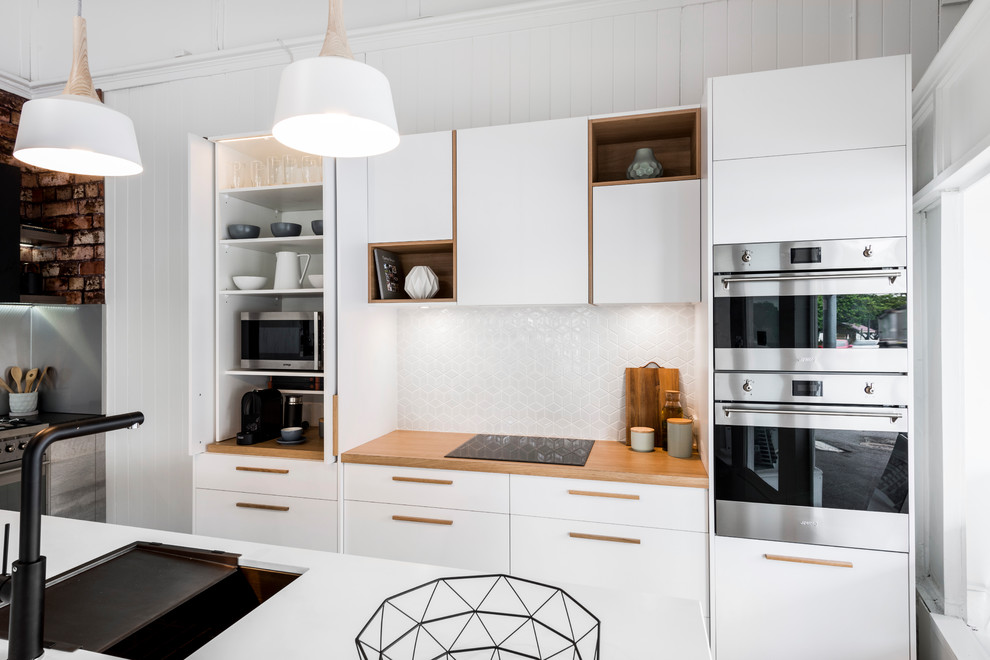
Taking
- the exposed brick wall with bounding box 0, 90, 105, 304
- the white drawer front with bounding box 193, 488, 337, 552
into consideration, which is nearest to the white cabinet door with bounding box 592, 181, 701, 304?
the white drawer front with bounding box 193, 488, 337, 552


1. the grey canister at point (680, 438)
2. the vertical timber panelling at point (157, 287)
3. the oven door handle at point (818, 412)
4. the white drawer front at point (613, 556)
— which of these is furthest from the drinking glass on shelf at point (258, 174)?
the oven door handle at point (818, 412)

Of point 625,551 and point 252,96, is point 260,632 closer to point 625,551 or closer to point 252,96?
point 625,551

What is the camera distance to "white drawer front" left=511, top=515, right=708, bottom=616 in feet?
6.86

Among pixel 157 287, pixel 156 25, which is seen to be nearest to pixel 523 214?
pixel 157 287

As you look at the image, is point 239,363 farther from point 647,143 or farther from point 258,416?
point 647,143

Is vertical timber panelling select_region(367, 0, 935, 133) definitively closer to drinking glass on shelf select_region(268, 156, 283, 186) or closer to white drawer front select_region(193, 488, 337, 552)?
drinking glass on shelf select_region(268, 156, 283, 186)

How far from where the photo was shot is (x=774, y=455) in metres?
2.01

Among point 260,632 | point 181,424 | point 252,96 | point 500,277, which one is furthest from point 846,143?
point 181,424

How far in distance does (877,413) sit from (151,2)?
402 centimetres

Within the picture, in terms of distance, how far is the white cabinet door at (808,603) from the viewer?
190 cm

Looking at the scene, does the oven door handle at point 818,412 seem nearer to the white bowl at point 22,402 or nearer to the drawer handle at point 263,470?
the drawer handle at point 263,470

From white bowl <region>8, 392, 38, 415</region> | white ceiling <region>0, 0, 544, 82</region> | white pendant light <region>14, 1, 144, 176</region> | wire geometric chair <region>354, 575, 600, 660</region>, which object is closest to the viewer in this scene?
wire geometric chair <region>354, 575, 600, 660</region>

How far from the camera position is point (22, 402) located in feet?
10.6

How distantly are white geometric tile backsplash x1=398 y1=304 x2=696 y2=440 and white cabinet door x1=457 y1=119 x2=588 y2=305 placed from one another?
35 cm
